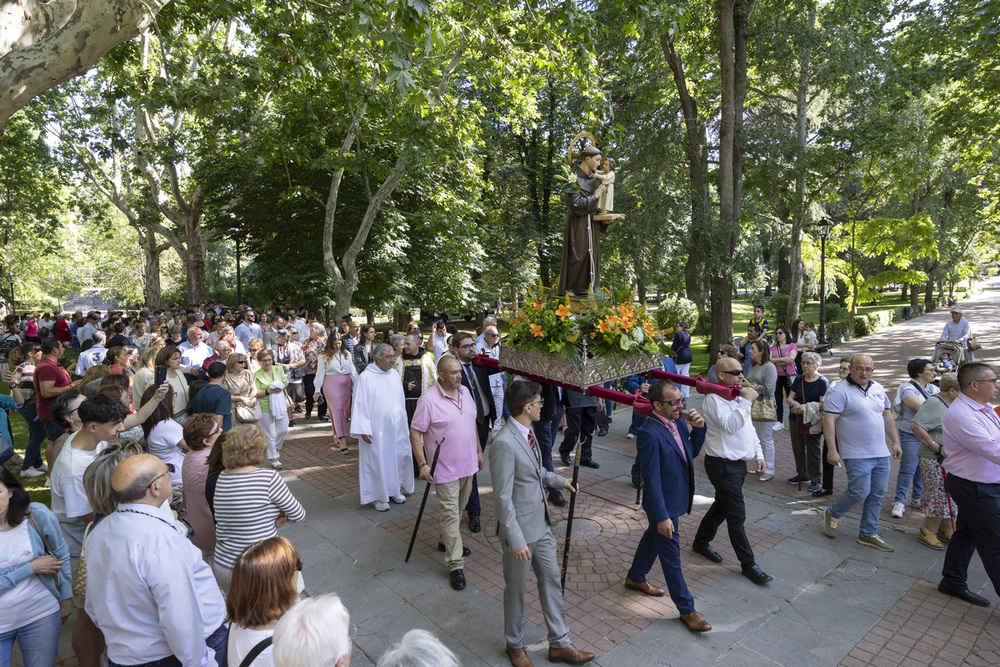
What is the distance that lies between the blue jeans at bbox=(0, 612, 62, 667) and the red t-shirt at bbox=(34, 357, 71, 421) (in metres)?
5.30

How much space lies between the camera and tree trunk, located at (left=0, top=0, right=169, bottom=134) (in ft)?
17.0

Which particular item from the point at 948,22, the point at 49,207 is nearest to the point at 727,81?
the point at 948,22

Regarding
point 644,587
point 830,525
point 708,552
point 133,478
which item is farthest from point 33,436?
point 830,525

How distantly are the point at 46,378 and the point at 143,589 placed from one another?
20.6 ft

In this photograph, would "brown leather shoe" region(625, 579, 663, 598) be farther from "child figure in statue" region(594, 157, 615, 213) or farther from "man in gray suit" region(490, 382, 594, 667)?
"child figure in statue" region(594, 157, 615, 213)

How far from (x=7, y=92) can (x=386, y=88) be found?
31.8 ft

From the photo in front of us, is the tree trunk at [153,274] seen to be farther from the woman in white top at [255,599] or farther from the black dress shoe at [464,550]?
the woman in white top at [255,599]

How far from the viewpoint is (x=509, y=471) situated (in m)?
4.22

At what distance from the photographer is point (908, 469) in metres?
6.81

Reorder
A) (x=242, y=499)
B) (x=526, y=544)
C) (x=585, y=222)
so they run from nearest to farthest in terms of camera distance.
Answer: (x=242, y=499) < (x=526, y=544) < (x=585, y=222)

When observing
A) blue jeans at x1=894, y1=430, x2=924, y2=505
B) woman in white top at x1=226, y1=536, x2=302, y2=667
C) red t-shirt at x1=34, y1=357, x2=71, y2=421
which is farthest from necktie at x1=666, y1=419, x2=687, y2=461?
red t-shirt at x1=34, y1=357, x2=71, y2=421

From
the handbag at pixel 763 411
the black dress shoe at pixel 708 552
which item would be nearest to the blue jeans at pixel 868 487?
the black dress shoe at pixel 708 552

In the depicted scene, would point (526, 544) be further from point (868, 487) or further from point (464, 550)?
point (868, 487)

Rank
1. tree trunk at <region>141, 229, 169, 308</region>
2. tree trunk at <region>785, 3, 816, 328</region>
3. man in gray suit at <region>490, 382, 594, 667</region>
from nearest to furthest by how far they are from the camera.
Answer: man in gray suit at <region>490, 382, 594, 667</region>, tree trunk at <region>785, 3, 816, 328</region>, tree trunk at <region>141, 229, 169, 308</region>
